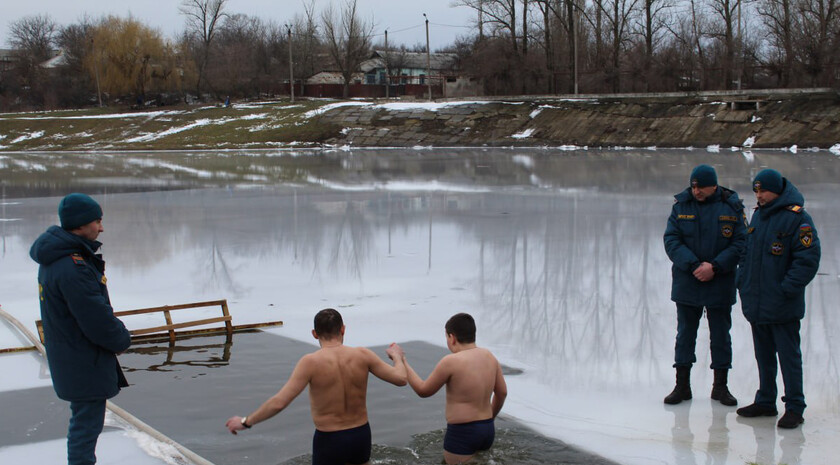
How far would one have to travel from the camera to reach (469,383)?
4.88 metres

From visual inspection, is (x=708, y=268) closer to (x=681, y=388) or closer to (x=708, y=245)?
(x=708, y=245)

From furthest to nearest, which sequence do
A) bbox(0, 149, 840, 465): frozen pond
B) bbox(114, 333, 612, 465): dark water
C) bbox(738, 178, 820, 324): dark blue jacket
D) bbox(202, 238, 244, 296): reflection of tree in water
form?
bbox(202, 238, 244, 296): reflection of tree in water → bbox(0, 149, 840, 465): frozen pond → bbox(738, 178, 820, 324): dark blue jacket → bbox(114, 333, 612, 465): dark water

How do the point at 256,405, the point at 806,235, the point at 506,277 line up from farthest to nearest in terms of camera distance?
the point at 506,277, the point at 256,405, the point at 806,235

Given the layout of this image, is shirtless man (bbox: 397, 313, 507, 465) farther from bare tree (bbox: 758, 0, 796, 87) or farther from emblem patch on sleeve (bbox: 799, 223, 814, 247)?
bare tree (bbox: 758, 0, 796, 87)

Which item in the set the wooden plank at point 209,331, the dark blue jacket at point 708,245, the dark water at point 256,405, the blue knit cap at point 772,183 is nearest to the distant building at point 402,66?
the wooden plank at point 209,331

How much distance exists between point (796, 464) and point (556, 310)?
4134mm

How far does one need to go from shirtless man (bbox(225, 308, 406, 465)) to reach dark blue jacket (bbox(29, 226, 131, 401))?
884 millimetres

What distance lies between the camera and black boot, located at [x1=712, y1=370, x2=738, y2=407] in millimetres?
6422

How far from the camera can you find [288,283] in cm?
1110

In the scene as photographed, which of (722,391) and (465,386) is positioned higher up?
(465,386)

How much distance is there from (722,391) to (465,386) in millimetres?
2585

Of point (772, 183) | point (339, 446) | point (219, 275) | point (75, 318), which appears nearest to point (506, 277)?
point (219, 275)

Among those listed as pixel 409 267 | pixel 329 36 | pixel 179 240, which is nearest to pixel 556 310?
pixel 409 267

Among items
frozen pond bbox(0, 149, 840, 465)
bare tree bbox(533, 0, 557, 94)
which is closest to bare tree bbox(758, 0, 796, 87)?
bare tree bbox(533, 0, 557, 94)
